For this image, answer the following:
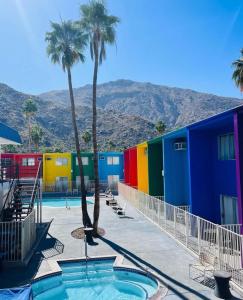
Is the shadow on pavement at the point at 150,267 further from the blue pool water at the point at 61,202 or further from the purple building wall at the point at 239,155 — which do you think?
the blue pool water at the point at 61,202

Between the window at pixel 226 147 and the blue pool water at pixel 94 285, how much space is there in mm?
7886

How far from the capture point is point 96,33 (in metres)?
19.0

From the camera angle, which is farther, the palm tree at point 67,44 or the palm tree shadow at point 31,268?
the palm tree at point 67,44

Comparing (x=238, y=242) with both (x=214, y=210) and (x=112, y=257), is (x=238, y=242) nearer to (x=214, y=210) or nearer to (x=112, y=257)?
(x=112, y=257)

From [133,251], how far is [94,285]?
3.31 metres

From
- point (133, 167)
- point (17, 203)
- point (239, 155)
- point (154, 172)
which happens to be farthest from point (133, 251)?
point (133, 167)

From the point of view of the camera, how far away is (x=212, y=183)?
17812 millimetres

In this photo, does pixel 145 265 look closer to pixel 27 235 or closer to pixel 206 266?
pixel 206 266

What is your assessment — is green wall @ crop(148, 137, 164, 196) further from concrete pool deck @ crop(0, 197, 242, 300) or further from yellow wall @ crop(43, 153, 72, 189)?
yellow wall @ crop(43, 153, 72, 189)

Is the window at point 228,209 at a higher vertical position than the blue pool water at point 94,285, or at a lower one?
higher

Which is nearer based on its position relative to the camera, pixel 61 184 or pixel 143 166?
pixel 143 166

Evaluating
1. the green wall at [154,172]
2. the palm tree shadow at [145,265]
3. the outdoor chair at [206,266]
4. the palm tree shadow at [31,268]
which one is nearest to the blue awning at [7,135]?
the palm tree shadow at [31,268]

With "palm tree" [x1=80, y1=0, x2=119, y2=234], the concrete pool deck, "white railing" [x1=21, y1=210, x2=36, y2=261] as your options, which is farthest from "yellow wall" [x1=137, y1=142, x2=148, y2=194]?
"white railing" [x1=21, y1=210, x2=36, y2=261]

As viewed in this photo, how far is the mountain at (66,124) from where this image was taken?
124m
